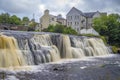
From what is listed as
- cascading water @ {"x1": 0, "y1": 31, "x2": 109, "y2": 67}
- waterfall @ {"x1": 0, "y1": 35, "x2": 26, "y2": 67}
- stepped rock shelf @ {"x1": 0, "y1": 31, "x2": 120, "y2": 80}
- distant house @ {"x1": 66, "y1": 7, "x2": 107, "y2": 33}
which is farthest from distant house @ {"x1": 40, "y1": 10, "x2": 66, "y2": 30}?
waterfall @ {"x1": 0, "y1": 35, "x2": 26, "y2": 67}

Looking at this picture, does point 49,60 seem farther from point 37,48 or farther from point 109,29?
point 109,29

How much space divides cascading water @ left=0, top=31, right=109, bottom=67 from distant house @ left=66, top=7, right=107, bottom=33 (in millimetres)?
41877

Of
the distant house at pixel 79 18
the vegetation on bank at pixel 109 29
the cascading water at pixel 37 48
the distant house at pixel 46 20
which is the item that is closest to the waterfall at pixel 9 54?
the cascading water at pixel 37 48

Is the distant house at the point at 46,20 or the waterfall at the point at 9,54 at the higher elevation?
the distant house at the point at 46,20

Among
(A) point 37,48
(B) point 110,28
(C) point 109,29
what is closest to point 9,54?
(A) point 37,48

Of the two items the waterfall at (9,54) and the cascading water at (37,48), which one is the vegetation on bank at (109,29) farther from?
the waterfall at (9,54)

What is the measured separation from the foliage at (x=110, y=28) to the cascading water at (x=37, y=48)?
65.8 feet

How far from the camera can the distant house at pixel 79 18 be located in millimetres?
82062

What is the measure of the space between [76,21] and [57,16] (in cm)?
1101

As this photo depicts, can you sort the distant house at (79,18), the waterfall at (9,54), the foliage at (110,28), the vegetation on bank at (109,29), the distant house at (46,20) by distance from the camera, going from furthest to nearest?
1. the distant house at (46,20)
2. the distant house at (79,18)
3. the foliage at (110,28)
4. the vegetation on bank at (109,29)
5. the waterfall at (9,54)

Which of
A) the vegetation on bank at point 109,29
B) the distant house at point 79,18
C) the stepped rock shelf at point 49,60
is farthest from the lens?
the distant house at point 79,18

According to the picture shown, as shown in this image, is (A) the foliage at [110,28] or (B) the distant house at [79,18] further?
(B) the distant house at [79,18]

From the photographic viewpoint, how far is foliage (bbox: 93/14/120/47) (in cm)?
5981

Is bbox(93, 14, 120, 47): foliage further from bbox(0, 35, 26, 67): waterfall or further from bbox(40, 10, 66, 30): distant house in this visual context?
bbox(0, 35, 26, 67): waterfall
